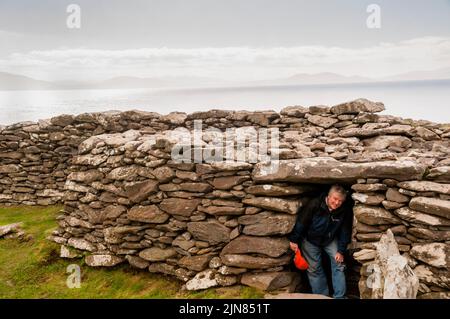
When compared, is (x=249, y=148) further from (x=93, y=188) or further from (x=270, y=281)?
(x=93, y=188)

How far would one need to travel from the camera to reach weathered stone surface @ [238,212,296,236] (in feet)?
24.8

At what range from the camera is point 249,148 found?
8.34 meters

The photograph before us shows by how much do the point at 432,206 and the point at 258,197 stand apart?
3.41m

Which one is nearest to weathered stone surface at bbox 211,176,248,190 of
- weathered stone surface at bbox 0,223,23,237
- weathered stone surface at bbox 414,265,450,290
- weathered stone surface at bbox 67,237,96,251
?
weathered stone surface at bbox 414,265,450,290

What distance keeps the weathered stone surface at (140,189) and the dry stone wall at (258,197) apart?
0.09 ft

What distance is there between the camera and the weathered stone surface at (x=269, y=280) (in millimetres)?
7430

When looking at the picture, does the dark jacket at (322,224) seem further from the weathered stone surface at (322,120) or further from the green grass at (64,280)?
the weathered stone surface at (322,120)

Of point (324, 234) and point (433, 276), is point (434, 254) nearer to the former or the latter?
point (433, 276)

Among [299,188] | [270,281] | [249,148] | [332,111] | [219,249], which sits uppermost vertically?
[332,111]

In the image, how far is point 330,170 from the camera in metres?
7.12

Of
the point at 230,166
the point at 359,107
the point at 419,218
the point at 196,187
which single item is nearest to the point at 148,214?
the point at 196,187

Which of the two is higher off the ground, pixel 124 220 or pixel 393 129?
pixel 393 129
